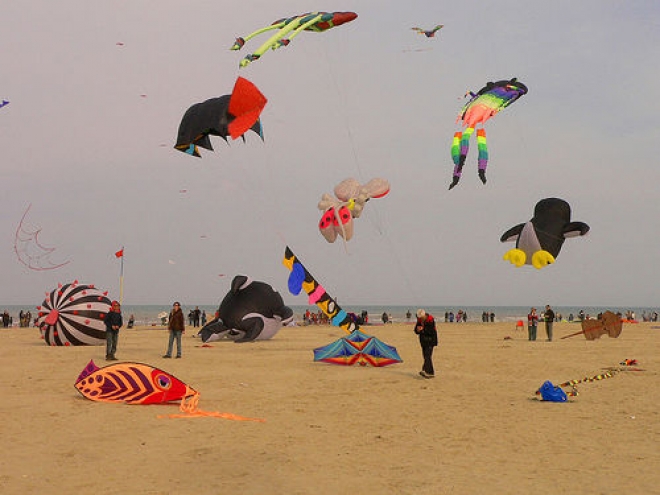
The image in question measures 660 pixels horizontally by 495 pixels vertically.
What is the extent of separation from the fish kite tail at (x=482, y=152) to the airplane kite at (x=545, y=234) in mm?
5610

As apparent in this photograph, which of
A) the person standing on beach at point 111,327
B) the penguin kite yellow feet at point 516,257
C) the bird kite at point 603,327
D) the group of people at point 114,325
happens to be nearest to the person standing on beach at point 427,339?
the group of people at point 114,325

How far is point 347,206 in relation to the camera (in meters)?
20.3

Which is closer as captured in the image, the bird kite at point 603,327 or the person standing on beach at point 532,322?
the person standing on beach at point 532,322

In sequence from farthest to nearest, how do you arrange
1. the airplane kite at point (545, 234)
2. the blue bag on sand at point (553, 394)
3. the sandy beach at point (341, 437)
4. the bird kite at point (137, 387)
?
the airplane kite at point (545, 234) → the blue bag on sand at point (553, 394) → the bird kite at point (137, 387) → the sandy beach at point (341, 437)

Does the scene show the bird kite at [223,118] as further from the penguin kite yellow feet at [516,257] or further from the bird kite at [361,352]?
the penguin kite yellow feet at [516,257]

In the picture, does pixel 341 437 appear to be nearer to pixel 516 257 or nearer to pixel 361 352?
pixel 361 352

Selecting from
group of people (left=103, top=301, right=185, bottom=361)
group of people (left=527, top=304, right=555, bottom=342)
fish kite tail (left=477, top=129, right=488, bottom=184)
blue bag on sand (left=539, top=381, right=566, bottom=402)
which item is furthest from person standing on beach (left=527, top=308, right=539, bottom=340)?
blue bag on sand (left=539, top=381, right=566, bottom=402)

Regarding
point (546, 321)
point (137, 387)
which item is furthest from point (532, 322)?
point (137, 387)

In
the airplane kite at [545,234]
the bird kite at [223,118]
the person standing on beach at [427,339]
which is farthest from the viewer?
the airplane kite at [545,234]

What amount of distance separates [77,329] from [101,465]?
14.5 metres

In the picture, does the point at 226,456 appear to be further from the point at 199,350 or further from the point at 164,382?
the point at 199,350

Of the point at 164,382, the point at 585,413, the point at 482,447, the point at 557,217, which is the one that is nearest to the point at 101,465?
the point at 164,382

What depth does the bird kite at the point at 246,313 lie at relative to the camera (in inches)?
947

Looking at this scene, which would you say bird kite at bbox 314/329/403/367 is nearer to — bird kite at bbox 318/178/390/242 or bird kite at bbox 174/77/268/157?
bird kite at bbox 318/178/390/242
